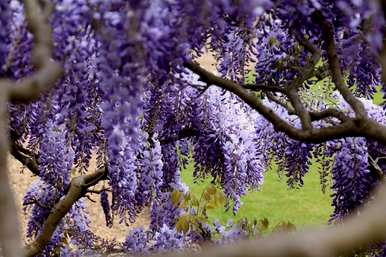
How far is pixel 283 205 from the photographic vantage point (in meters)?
11.3

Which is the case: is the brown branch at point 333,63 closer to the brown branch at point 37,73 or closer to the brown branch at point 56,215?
the brown branch at point 37,73

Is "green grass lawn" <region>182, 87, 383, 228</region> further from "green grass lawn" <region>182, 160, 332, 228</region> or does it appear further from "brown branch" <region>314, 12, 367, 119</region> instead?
"brown branch" <region>314, 12, 367, 119</region>

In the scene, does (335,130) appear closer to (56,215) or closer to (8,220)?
(8,220)

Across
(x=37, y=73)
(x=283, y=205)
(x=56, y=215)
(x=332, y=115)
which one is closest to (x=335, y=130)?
(x=332, y=115)

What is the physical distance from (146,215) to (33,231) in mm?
5193

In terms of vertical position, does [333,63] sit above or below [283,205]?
below

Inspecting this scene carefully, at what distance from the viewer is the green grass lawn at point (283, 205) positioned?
10.8m

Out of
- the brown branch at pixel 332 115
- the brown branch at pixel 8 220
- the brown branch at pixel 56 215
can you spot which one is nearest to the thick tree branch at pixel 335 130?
the brown branch at pixel 332 115

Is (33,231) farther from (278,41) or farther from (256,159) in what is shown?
(278,41)

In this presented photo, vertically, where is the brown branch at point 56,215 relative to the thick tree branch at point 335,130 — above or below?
above

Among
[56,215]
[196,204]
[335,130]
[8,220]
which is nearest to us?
[8,220]

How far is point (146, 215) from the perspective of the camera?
10750 millimetres

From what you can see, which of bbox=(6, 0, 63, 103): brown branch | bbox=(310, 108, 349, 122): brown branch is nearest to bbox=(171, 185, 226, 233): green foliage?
bbox=(310, 108, 349, 122): brown branch

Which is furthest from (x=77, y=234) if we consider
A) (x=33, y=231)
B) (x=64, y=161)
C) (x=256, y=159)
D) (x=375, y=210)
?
(x=375, y=210)
